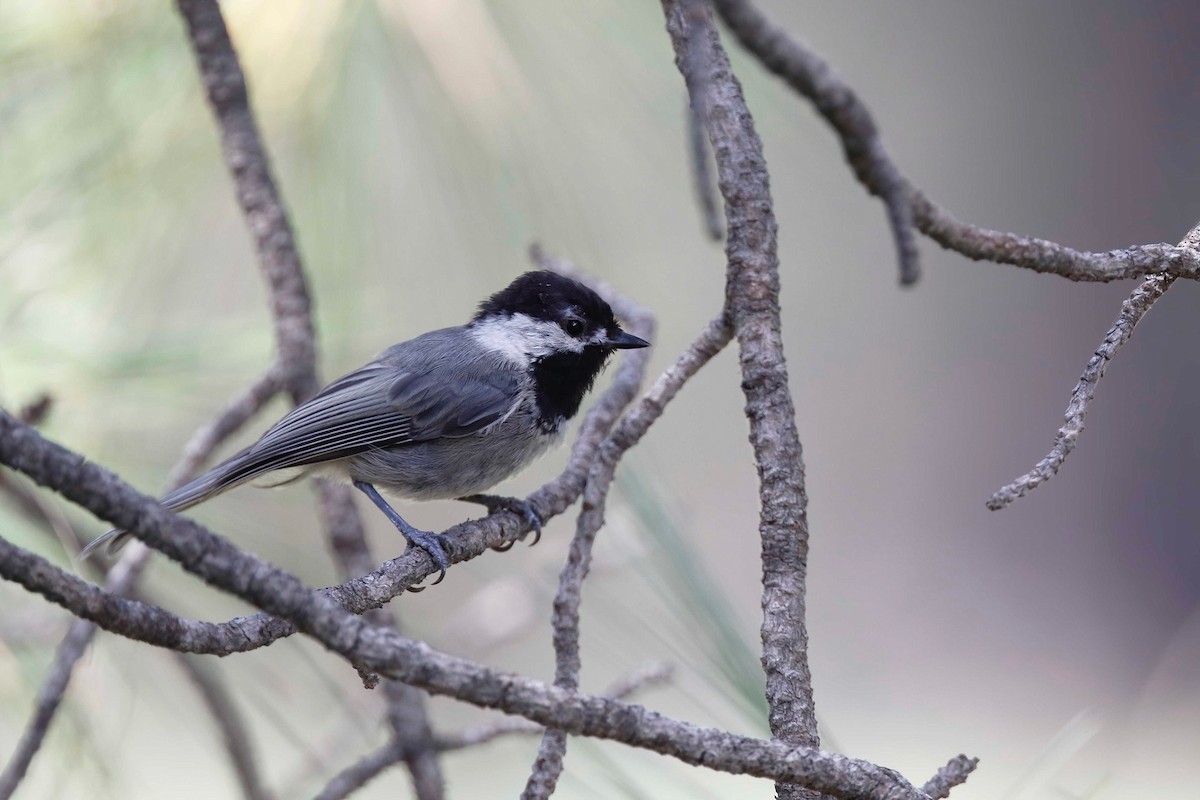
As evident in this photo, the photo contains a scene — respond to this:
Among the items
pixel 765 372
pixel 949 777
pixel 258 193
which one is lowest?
pixel 949 777

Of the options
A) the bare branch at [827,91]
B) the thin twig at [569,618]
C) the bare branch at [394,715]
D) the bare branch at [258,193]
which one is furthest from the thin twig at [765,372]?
the bare branch at [258,193]

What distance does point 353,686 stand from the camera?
5.93 feet

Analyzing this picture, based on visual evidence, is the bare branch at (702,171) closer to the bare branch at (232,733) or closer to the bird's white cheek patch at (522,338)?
the bird's white cheek patch at (522,338)

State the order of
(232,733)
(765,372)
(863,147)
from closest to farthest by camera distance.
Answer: (765,372)
(863,147)
(232,733)

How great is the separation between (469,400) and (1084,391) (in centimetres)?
125

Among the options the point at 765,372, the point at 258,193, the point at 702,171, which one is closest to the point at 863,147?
the point at 702,171

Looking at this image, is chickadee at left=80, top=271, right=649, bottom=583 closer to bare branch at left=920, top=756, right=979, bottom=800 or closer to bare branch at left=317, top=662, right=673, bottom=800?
bare branch at left=317, top=662, right=673, bottom=800

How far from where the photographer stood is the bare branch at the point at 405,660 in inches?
20.6

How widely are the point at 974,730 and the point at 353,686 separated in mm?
1997

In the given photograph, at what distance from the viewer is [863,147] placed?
1.13 m

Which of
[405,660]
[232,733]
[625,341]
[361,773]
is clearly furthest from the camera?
[625,341]

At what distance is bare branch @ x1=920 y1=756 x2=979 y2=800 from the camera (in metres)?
0.78

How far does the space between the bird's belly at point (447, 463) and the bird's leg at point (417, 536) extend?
0.9 inches

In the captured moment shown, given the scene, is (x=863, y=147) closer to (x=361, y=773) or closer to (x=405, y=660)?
(x=405, y=660)
